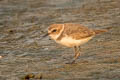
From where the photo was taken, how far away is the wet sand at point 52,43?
8086 mm

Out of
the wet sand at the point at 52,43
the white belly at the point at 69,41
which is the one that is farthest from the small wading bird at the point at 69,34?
the wet sand at the point at 52,43

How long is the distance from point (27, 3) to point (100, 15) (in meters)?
3.43

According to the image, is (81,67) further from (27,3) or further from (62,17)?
(27,3)

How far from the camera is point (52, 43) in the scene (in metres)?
10.6

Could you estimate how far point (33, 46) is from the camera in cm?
1038

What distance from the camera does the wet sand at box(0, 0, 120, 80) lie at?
809 cm

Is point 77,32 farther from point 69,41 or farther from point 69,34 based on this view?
point 69,41

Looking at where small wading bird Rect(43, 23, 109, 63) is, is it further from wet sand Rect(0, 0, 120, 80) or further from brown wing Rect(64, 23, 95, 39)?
wet sand Rect(0, 0, 120, 80)

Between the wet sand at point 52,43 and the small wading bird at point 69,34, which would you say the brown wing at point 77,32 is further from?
the wet sand at point 52,43

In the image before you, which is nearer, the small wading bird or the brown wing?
the small wading bird

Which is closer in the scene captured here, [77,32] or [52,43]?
[77,32]

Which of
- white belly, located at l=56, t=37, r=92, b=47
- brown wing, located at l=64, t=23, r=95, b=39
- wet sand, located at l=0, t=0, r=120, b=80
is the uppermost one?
brown wing, located at l=64, t=23, r=95, b=39

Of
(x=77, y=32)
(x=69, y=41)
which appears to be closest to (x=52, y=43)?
(x=77, y=32)

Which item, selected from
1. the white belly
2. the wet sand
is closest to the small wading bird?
the white belly
